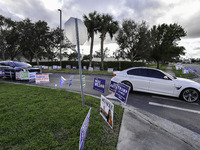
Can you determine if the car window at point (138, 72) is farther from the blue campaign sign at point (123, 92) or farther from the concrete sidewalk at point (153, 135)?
the concrete sidewalk at point (153, 135)

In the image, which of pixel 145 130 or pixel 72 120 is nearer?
pixel 145 130

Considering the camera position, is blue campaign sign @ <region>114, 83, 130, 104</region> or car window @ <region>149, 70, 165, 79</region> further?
car window @ <region>149, 70, 165, 79</region>

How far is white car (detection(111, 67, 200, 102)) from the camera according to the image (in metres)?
4.57

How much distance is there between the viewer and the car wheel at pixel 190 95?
450 centimetres

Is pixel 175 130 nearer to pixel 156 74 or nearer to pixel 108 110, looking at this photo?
pixel 108 110

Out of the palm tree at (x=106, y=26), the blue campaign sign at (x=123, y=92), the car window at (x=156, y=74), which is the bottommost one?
the blue campaign sign at (x=123, y=92)

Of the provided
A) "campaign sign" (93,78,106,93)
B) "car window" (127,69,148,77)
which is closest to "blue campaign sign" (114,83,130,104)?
"campaign sign" (93,78,106,93)

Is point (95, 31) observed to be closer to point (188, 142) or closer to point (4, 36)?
point (188, 142)

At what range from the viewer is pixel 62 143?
77.5 inches

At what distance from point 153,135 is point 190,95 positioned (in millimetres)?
3667

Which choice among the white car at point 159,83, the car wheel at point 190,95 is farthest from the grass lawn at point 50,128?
the car wheel at point 190,95

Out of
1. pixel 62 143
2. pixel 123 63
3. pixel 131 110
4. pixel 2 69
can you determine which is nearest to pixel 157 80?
pixel 131 110

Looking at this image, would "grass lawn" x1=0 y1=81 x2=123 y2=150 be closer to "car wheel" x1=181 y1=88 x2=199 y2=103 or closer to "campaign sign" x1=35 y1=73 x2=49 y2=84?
"campaign sign" x1=35 y1=73 x2=49 y2=84

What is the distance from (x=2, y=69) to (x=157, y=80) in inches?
489
